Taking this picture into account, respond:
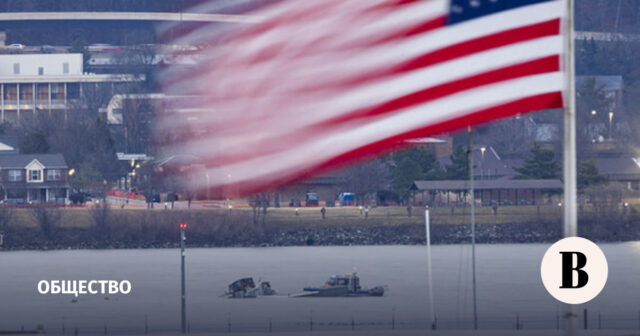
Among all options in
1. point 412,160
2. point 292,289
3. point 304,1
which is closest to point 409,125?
point 304,1

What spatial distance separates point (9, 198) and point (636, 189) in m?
59.2

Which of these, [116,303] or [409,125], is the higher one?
[409,125]

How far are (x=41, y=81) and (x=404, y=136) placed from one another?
17097 centimetres

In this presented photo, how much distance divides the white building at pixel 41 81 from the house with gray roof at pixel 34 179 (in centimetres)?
Result: 4972

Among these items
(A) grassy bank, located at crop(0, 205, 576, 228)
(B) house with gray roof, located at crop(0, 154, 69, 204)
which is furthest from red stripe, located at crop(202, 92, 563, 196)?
(B) house with gray roof, located at crop(0, 154, 69, 204)

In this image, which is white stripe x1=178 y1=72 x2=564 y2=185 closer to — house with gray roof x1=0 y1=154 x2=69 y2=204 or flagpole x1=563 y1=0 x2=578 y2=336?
flagpole x1=563 y1=0 x2=578 y2=336

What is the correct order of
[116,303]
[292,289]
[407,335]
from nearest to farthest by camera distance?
[407,335] < [116,303] < [292,289]

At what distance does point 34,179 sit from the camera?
116 metres

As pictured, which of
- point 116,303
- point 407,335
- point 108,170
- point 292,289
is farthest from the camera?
point 108,170

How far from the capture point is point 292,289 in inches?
2670

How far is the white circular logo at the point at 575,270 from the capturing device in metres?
12.2

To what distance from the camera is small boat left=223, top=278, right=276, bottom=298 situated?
64069 millimetres

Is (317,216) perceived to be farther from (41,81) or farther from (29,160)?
(41,81)

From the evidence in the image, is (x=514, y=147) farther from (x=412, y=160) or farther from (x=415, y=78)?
(x=415, y=78)
